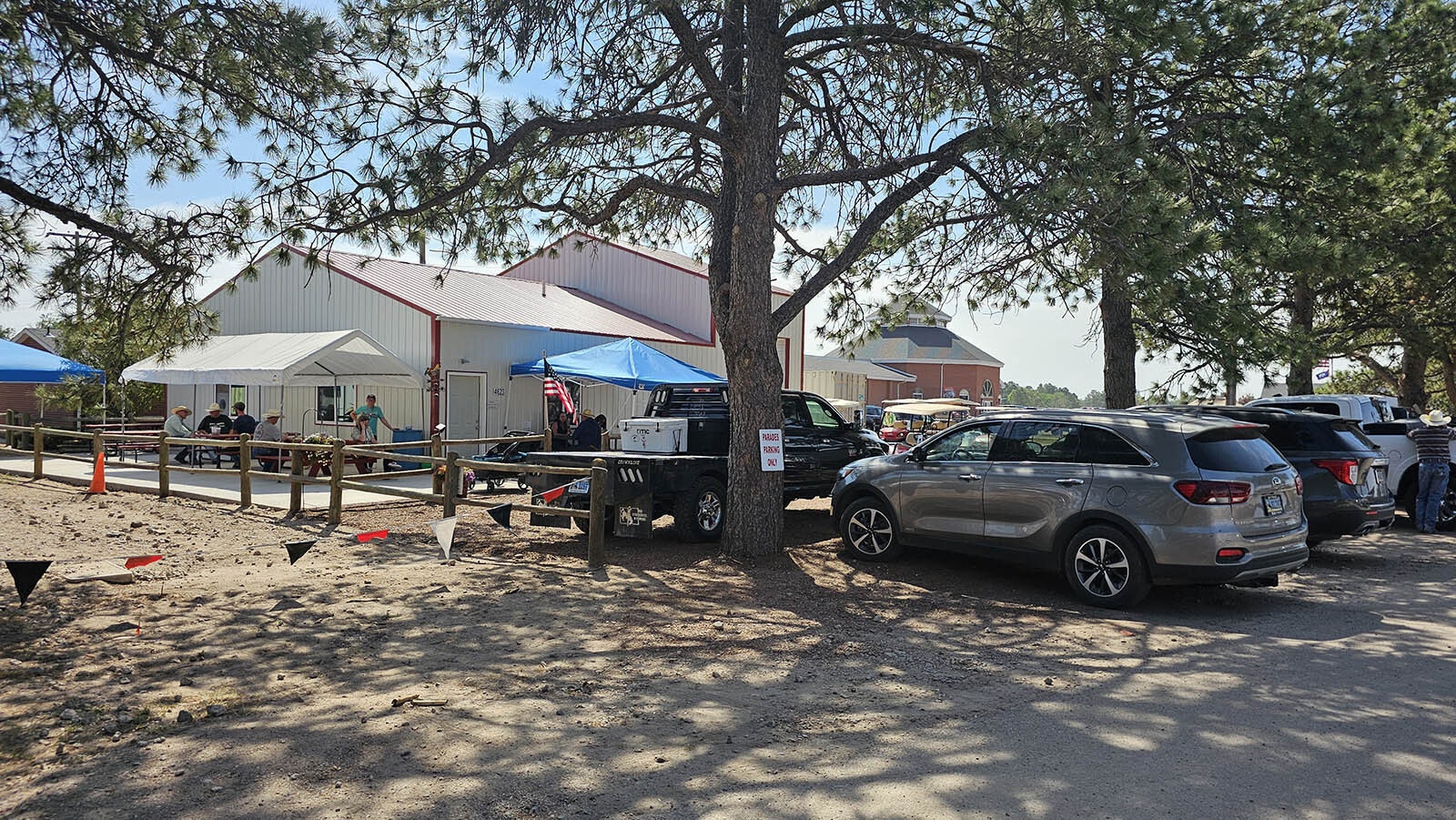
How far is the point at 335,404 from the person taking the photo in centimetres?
2397

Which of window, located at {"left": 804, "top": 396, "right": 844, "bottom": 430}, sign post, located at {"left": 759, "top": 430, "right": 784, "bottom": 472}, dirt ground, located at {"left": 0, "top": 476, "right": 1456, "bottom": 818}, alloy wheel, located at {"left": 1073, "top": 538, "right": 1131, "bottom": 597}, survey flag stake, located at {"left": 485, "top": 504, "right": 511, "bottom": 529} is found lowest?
dirt ground, located at {"left": 0, "top": 476, "right": 1456, "bottom": 818}

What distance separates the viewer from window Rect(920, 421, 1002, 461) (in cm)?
984

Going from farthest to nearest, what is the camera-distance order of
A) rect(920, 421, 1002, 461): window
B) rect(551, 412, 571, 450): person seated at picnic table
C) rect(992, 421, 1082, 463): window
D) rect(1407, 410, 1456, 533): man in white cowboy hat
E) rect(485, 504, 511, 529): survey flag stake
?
rect(551, 412, 571, 450): person seated at picnic table < rect(1407, 410, 1456, 533): man in white cowboy hat < rect(485, 504, 511, 529): survey flag stake < rect(920, 421, 1002, 461): window < rect(992, 421, 1082, 463): window

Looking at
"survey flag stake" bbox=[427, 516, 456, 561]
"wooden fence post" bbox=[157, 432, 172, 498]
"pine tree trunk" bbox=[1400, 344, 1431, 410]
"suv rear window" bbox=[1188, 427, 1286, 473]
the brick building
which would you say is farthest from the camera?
the brick building

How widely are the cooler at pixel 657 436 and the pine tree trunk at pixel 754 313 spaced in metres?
1.60

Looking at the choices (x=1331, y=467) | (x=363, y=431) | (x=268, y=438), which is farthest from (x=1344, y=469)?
(x=268, y=438)

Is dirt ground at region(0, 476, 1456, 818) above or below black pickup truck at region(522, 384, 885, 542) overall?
below

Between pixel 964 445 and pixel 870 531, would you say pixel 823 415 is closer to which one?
pixel 870 531

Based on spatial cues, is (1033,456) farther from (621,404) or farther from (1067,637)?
(621,404)

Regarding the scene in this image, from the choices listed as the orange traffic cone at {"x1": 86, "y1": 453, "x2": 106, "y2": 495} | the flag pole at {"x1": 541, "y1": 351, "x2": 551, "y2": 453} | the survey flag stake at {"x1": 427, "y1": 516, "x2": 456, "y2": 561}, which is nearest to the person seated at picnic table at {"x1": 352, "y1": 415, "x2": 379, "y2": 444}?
the flag pole at {"x1": 541, "y1": 351, "x2": 551, "y2": 453}

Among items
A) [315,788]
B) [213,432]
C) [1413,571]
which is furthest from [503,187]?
[213,432]

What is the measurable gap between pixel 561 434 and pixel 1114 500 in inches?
481

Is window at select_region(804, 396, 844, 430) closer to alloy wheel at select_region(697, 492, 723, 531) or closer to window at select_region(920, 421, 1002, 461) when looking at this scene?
alloy wheel at select_region(697, 492, 723, 531)

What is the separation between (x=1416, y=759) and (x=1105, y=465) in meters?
3.91
